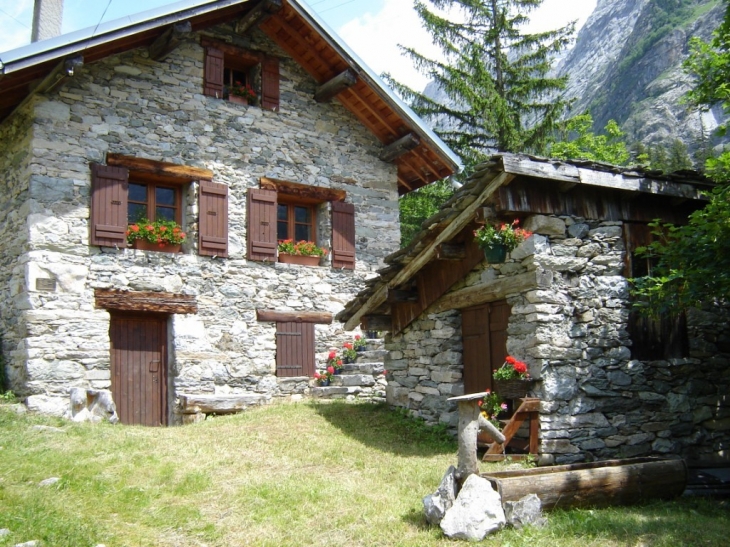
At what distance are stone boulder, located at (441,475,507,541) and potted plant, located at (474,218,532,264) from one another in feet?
9.12

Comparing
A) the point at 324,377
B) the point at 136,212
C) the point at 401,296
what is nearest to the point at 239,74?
the point at 136,212

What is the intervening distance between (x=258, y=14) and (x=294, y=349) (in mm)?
5778

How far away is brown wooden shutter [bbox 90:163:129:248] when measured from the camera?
33.0ft

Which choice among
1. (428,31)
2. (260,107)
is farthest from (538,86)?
(260,107)

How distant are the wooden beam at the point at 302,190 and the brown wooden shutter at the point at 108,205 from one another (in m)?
2.40

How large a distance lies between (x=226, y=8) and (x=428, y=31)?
6232 millimetres

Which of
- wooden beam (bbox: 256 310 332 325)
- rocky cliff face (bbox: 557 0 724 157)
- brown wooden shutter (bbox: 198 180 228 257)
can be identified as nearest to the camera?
brown wooden shutter (bbox: 198 180 228 257)

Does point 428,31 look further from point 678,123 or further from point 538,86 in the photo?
point 678,123

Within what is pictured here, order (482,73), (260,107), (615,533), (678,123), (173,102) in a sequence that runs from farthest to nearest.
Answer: (678,123) → (482,73) → (260,107) → (173,102) → (615,533)

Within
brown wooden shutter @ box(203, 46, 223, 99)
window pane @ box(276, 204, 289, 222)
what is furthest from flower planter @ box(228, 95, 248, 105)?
window pane @ box(276, 204, 289, 222)

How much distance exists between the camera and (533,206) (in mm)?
7094

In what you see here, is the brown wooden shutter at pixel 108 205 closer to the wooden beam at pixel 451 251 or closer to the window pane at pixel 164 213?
the window pane at pixel 164 213

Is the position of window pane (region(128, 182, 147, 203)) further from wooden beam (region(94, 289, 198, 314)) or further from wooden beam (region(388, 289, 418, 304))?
wooden beam (region(388, 289, 418, 304))

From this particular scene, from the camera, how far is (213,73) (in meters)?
11.6
